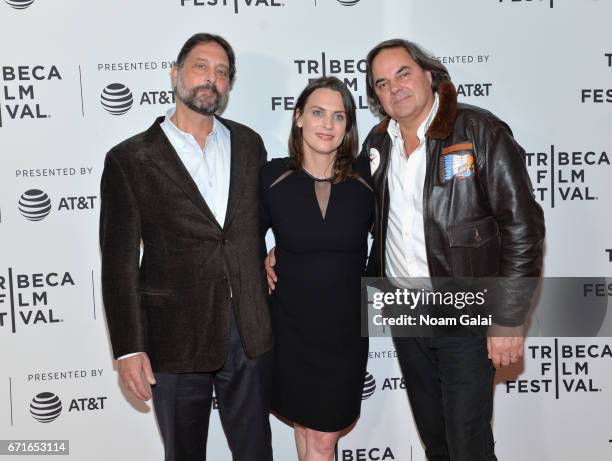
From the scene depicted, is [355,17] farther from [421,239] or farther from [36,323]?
[36,323]

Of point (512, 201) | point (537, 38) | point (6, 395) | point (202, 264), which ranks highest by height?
point (537, 38)

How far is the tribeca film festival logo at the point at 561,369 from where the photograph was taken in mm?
3369

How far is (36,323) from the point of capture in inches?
122

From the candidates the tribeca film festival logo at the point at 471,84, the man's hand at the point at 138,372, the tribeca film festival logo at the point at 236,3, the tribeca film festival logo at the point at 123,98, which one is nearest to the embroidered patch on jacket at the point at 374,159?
the tribeca film festival logo at the point at 471,84

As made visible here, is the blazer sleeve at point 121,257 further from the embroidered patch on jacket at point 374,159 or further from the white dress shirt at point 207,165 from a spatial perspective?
the embroidered patch on jacket at point 374,159

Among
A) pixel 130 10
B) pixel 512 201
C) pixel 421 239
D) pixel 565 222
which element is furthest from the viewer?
pixel 565 222

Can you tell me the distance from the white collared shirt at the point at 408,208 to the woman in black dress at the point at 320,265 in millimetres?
132

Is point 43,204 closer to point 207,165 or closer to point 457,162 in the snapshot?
point 207,165

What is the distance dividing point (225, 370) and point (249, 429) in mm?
282

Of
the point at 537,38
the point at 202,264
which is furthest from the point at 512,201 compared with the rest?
the point at 537,38

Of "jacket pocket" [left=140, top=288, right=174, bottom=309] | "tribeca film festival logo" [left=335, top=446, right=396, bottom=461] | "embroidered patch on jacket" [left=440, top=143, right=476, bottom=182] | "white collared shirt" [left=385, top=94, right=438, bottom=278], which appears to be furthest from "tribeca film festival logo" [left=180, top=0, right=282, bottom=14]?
"tribeca film festival logo" [left=335, top=446, right=396, bottom=461]

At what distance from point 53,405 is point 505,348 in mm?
2392

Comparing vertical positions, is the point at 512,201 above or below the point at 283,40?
below

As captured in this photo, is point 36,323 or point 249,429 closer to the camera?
point 249,429
